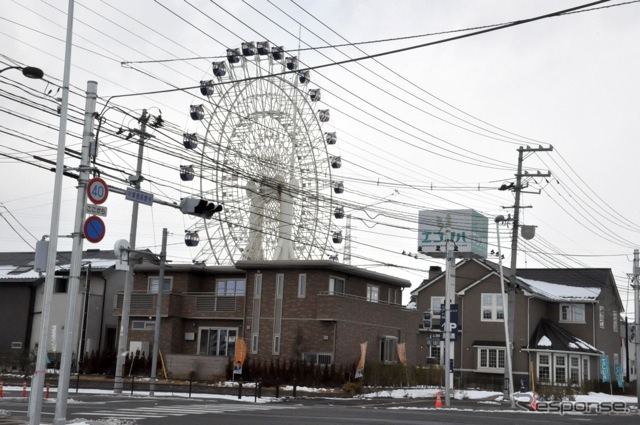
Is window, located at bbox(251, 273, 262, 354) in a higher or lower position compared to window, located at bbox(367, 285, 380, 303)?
lower

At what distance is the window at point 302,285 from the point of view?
4925 cm

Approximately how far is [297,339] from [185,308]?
9019 millimetres

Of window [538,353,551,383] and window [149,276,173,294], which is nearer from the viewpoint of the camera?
window [149,276,173,294]

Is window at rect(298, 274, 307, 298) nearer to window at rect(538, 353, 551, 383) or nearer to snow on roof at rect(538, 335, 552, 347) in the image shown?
snow on roof at rect(538, 335, 552, 347)

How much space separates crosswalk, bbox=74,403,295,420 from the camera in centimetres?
2528

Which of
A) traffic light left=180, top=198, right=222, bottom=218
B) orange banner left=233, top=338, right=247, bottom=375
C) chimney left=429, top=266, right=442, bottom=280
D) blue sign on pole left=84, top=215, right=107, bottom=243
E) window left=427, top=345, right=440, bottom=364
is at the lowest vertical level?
orange banner left=233, top=338, right=247, bottom=375

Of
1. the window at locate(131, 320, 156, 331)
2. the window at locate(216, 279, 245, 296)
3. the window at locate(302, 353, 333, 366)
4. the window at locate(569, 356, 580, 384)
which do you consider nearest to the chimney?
the window at locate(569, 356, 580, 384)

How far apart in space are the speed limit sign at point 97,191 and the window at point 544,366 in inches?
1927

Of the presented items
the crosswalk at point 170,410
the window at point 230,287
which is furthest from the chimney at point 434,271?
the crosswalk at point 170,410

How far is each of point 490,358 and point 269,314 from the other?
21634 millimetres

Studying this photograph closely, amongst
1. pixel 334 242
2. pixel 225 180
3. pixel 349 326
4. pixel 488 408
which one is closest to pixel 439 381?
pixel 349 326

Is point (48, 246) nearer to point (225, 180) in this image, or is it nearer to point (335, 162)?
point (225, 180)

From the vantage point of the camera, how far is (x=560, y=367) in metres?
61.1

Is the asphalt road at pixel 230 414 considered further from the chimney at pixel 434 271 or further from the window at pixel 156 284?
the chimney at pixel 434 271
